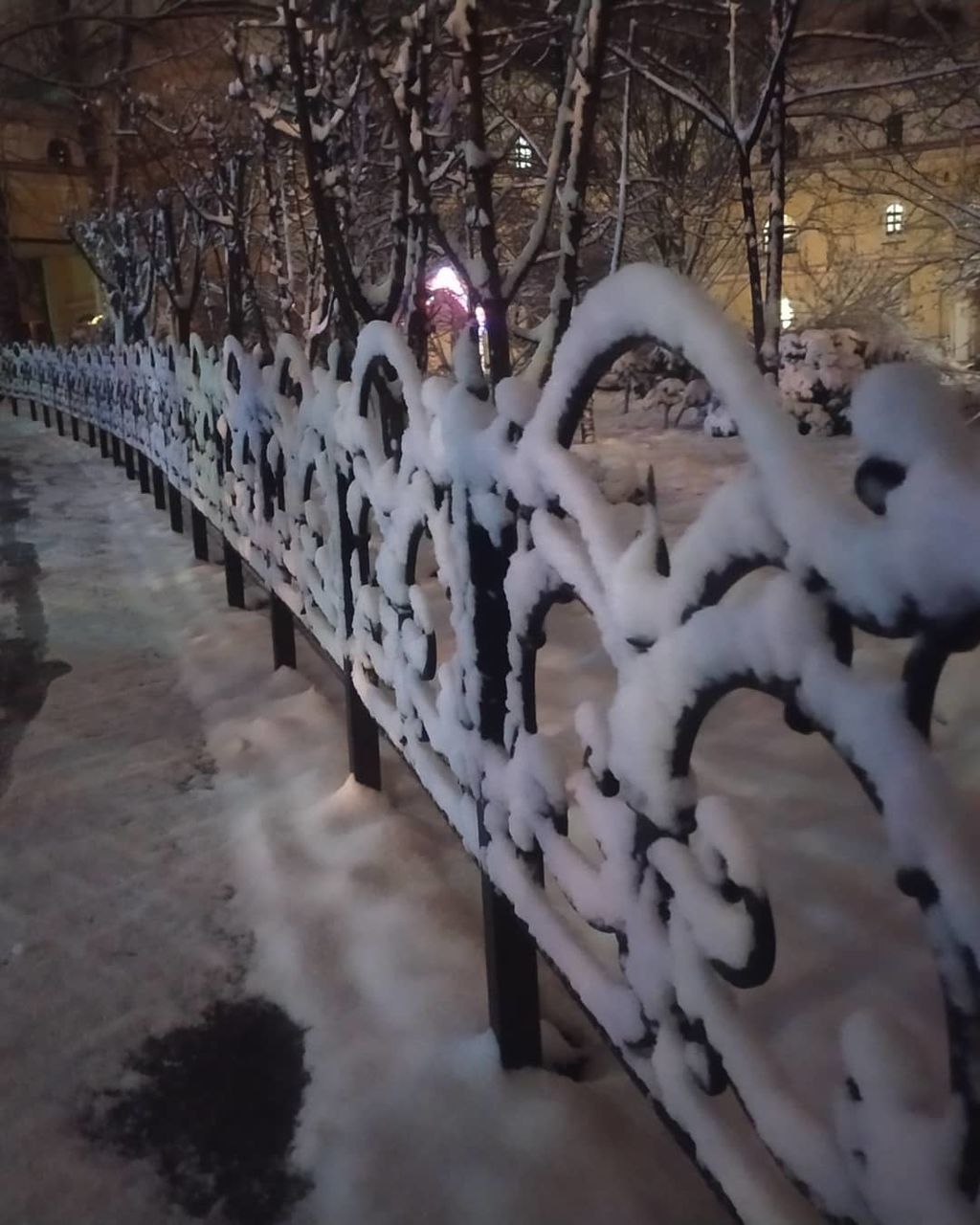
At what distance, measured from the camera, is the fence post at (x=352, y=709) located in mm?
3197

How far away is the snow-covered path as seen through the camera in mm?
1912

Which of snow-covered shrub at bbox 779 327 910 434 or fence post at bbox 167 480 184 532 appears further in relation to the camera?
snow-covered shrub at bbox 779 327 910 434

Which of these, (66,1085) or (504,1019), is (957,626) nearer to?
(504,1019)

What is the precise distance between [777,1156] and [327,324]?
7239 mm

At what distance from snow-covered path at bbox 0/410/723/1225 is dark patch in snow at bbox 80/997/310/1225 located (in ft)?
0.12

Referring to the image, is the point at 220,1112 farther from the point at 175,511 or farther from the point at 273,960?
the point at 175,511

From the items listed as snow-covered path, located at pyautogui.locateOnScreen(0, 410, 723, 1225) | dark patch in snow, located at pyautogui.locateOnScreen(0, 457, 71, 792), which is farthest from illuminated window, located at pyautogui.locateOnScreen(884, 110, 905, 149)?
snow-covered path, located at pyautogui.locateOnScreen(0, 410, 723, 1225)

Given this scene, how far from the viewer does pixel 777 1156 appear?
1211 millimetres

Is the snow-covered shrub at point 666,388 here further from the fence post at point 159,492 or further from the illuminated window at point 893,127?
the fence post at point 159,492

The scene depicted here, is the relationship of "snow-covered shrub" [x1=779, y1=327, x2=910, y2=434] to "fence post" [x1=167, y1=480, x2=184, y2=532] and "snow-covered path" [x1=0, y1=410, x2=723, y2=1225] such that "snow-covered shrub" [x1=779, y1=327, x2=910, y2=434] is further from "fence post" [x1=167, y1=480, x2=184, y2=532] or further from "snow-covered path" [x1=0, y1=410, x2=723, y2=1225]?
"snow-covered path" [x1=0, y1=410, x2=723, y2=1225]

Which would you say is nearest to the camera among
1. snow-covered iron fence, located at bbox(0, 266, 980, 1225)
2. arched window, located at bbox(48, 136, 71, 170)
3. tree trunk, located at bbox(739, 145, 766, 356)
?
snow-covered iron fence, located at bbox(0, 266, 980, 1225)

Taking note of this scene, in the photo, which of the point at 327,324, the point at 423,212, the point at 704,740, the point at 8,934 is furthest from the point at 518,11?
the point at 8,934

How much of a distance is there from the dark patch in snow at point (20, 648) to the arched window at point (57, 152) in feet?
A: 102

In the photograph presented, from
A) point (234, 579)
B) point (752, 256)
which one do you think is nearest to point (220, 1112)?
point (234, 579)
